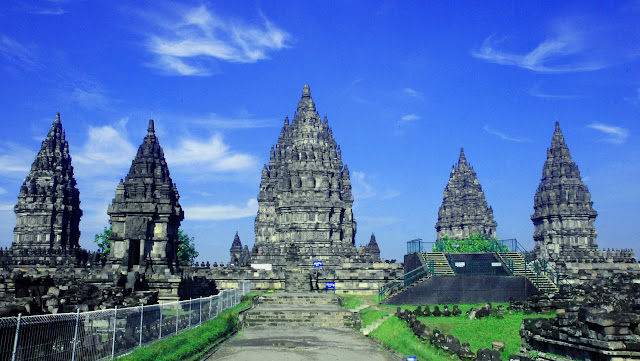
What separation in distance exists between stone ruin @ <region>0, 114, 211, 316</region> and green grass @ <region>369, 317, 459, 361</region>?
366 inches

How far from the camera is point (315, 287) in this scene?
142ft

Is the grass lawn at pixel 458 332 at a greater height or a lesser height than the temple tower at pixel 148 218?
lesser

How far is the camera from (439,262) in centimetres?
3556

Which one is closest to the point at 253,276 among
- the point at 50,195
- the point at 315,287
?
the point at 315,287

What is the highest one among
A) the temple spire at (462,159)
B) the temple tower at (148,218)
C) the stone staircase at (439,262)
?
the temple spire at (462,159)

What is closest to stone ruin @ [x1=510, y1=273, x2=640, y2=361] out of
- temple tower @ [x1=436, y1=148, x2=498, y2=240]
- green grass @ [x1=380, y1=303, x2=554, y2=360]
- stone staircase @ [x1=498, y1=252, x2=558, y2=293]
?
green grass @ [x1=380, y1=303, x2=554, y2=360]

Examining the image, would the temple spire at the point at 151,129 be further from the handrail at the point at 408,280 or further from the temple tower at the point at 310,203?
the handrail at the point at 408,280

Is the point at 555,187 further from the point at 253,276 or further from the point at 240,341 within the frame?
the point at 240,341

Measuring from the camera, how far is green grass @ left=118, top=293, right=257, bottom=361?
47.2 ft

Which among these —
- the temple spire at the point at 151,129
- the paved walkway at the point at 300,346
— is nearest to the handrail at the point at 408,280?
the paved walkway at the point at 300,346

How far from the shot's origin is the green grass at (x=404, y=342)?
54.2 feet

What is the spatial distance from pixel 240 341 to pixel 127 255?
71.5ft

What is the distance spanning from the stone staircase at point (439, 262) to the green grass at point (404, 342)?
10.2 meters

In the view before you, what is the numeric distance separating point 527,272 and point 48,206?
5808cm
